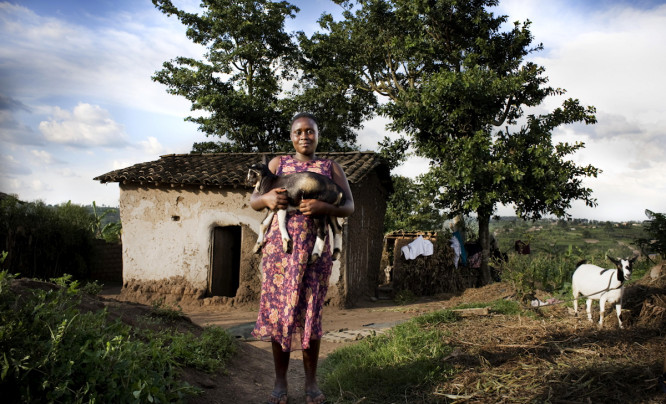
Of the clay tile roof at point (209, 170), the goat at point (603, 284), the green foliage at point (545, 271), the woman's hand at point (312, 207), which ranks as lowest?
the green foliage at point (545, 271)

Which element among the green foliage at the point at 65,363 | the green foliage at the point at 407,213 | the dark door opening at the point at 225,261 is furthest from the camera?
the green foliage at the point at 407,213

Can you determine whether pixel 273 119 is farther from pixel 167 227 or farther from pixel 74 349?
pixel 74 349

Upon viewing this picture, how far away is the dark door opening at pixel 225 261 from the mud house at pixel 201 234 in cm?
2

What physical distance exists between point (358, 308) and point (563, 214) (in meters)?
6.27

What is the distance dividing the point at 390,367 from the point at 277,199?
175cm

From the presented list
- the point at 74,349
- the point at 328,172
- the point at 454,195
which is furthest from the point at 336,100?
the point at 74,349

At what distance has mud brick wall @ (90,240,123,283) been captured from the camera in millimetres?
15095

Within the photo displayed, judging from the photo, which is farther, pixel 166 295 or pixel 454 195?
pixel 454 195

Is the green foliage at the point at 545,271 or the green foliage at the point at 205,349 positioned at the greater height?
the green foliage at the point at 545,271

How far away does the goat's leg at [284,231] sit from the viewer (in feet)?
9.98

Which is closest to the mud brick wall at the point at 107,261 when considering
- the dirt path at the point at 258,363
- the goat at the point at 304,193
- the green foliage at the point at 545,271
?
the dirt path at the point at 258,363

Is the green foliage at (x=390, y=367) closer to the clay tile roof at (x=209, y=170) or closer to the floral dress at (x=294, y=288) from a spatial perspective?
the floral dress at (x=294, y=288)

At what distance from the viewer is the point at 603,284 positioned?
4.82 m

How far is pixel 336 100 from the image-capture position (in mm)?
17766
